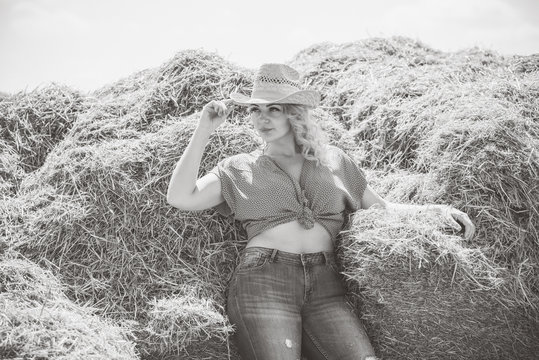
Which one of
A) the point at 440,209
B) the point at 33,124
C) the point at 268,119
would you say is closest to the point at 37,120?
the point at 33,124

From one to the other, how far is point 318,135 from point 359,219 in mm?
579

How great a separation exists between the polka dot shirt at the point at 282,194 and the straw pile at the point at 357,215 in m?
0.19

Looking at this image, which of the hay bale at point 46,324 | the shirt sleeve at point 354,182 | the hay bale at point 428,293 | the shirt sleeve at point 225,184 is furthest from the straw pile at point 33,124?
the hay bale at point 428,293

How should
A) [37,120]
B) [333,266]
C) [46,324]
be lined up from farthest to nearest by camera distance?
1. [37,120]
2. [333,266]
3. [46,324]

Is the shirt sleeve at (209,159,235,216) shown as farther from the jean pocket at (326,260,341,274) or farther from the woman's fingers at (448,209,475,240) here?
the woman's fingers at (448,209,475,240)

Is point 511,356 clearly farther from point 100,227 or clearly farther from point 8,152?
point 8,152

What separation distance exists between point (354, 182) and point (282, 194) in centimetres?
50

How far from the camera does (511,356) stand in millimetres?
3289

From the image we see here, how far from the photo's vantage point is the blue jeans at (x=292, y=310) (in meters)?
3.06

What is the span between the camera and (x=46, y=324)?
9.55 ft

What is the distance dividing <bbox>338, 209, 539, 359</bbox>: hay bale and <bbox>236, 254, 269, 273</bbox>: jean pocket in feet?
1.53

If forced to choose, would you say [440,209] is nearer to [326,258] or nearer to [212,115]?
[326,258]

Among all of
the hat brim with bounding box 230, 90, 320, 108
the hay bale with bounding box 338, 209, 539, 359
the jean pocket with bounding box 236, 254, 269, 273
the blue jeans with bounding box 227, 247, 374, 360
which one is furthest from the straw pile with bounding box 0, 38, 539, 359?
the hat brim with bounding box 230, 90, 320, 108

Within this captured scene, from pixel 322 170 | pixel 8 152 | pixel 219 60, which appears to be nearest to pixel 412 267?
pixel 322 170
